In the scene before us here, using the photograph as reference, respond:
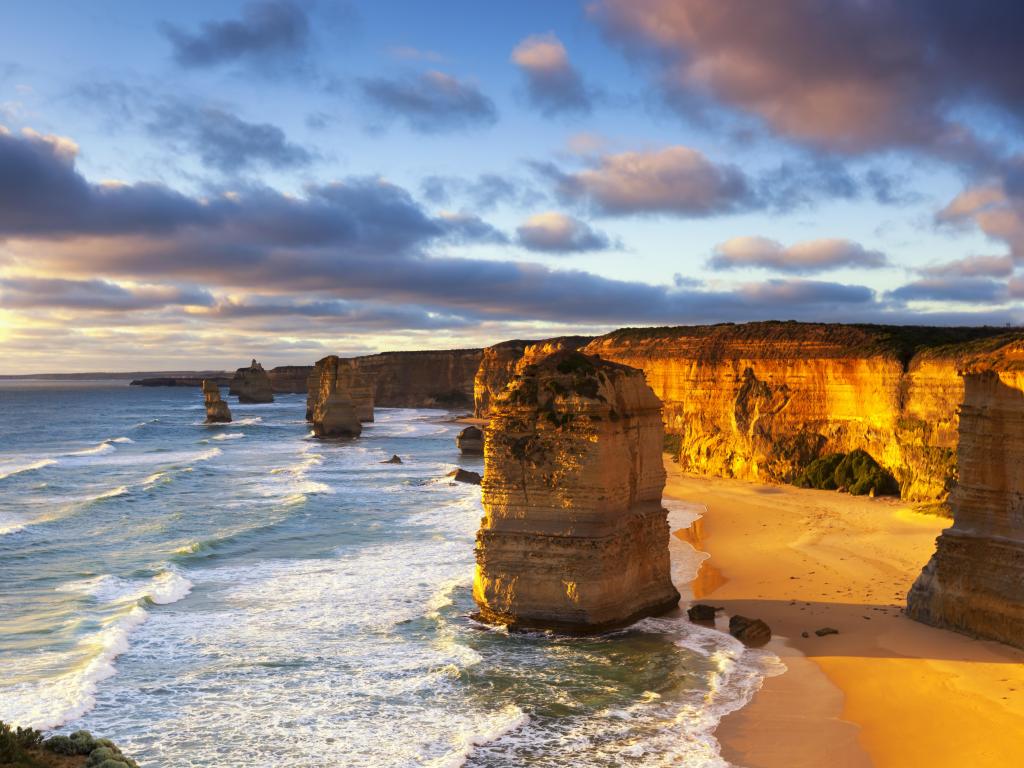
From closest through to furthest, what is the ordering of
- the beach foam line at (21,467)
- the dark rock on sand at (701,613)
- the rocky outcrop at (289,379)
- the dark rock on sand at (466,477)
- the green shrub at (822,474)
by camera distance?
1. the dark rock on sand at (701,613)
2. the green shrub at (822,474)
3. the dark rock on sand at (466,477)
4. the beach foam line at (21,467)
5. the rocky outcrop at (289,379)

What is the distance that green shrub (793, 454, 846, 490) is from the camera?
38.2 m

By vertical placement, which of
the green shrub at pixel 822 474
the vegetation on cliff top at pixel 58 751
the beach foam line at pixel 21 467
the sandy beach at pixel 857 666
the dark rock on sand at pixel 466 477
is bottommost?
the beach foam line at pixel 21 467

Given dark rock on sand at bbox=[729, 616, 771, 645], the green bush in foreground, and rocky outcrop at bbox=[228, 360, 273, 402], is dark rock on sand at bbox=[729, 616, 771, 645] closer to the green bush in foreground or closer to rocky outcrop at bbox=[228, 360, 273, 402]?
the green bush in foreground

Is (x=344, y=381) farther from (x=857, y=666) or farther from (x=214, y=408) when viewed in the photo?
(x=857, y=666)

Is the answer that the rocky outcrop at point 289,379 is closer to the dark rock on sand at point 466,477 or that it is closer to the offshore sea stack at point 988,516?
the dark rock on sand at point 466,477

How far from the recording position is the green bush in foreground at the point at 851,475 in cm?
3591

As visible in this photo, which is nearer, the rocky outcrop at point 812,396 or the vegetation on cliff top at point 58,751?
the vegetation on cliff top at point 58,751

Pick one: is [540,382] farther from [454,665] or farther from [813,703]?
[813,703]

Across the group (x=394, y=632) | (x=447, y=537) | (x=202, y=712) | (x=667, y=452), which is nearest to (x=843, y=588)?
(x=394, y=632)

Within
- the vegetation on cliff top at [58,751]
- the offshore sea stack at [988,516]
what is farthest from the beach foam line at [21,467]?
the offshore sea stack at [988,516]

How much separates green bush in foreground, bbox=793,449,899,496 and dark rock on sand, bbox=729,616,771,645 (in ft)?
65.1

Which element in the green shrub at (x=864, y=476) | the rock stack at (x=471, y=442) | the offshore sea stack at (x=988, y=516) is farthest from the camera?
the rock stack at (x=471, y=442)

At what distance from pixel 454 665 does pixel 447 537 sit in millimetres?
13049

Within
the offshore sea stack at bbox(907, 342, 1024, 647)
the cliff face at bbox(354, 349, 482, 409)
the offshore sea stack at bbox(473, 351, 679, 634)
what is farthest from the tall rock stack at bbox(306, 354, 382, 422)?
the offshore sea stack at bbox(907, 342, 1024, 647)
